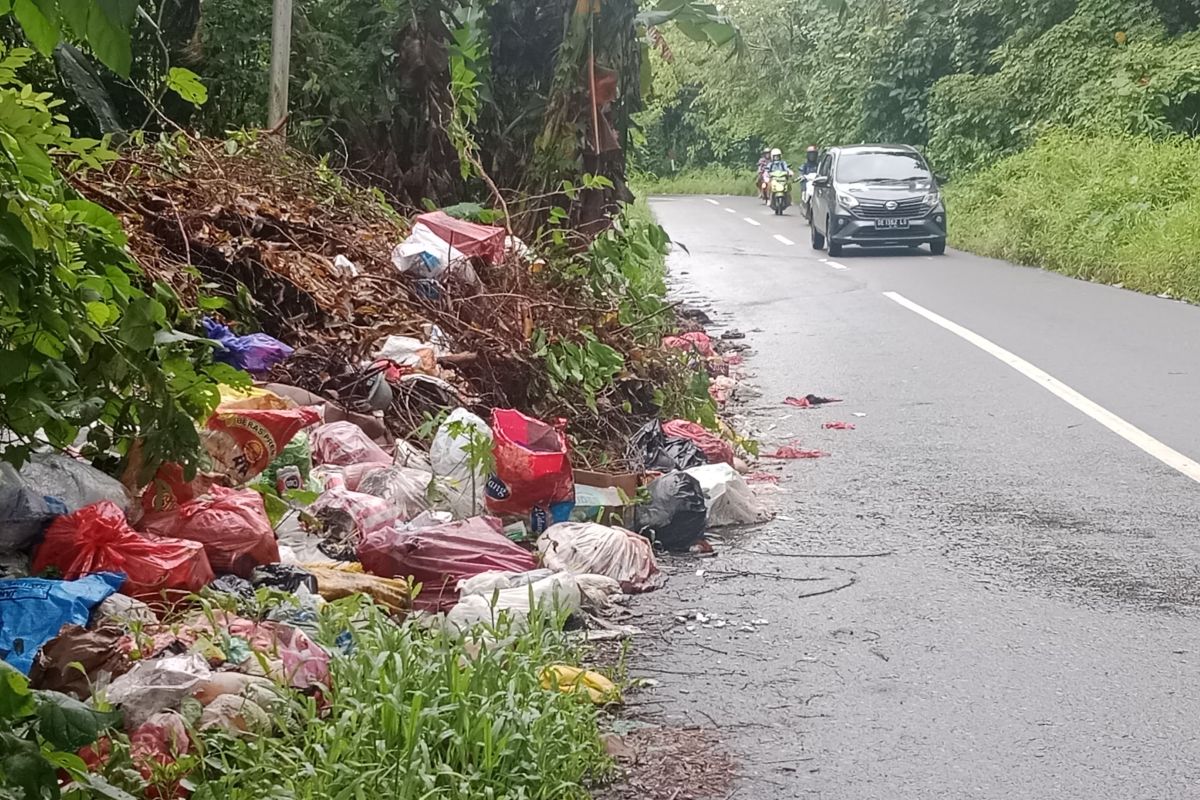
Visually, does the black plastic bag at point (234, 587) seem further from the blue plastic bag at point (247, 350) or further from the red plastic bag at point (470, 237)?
the red plastic bag at point (470, 237)

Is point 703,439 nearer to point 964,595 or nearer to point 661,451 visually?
point 661,451

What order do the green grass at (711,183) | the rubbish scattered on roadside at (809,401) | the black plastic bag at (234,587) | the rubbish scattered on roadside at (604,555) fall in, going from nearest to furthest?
the black plastic bag at (234,587), the rubbish scattered on roadside at (604,555), the rubbish scattered on roadside at (809,401), the green grass at (711,183)

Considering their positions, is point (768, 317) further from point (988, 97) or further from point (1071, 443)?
point (988, 97)

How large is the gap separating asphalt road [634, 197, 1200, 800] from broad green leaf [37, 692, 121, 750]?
1.75m

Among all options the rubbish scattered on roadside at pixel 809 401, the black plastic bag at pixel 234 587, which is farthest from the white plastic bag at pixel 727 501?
the rubbish scattered on roadside at pixel 809 401

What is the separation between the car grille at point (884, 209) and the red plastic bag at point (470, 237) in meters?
14.8

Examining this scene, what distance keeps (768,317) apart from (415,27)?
5461 millimetres

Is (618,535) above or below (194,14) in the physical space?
below

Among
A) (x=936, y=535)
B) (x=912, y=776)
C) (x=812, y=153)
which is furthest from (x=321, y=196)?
(x=812, y=153)

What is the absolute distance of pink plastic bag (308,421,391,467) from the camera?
6.38 m

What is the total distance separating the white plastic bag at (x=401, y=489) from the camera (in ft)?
19.6

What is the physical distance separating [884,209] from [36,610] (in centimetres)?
2013

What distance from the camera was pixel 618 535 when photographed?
5.73 metres

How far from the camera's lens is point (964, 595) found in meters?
5.28
